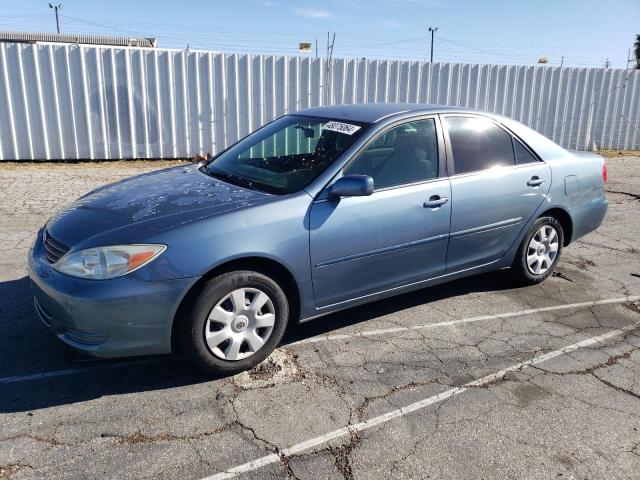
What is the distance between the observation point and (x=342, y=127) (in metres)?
4.16

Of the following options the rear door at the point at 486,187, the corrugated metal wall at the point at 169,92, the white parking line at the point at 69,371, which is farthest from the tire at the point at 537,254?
the corrugated metal wall at the point at 169,92

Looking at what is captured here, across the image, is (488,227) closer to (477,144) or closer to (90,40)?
(477,144)

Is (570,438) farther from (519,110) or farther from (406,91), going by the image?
(519,110)

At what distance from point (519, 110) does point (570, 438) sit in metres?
12.7

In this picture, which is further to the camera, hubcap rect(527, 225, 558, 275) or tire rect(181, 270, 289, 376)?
hubcap rect(527, 225, 558, 275)

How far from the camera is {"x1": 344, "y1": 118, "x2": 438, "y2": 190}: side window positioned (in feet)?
12.8

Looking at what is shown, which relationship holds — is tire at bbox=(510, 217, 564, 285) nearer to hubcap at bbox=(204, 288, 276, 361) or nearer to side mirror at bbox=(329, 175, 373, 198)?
side mirror at bbox=(329, 175, 373, 198)

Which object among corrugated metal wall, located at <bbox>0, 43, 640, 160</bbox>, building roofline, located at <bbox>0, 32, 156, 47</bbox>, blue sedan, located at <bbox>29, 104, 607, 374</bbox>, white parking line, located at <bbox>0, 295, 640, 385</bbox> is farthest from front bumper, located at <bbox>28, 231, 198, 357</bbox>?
building roofline, located at <bbox>0, 32, 156, 47</bbox>

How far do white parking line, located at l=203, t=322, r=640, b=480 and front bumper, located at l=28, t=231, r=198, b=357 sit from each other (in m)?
0.93

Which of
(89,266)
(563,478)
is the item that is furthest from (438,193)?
(89,266)

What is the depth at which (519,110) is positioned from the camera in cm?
1416

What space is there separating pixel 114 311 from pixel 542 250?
3.80m

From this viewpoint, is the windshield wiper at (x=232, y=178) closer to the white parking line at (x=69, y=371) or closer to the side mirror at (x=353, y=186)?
the side mirror at (x=353, y=186)

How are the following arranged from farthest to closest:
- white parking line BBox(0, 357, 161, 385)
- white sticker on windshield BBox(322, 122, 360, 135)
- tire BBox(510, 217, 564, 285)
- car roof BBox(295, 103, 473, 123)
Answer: tire BBox(510, 217, 564, 285), car roof BBox(295, 103, 473, 123), white sticker on windshield BBox(322, 122, 360, 135), white parking line BBox(0, 357, 161, 385)
